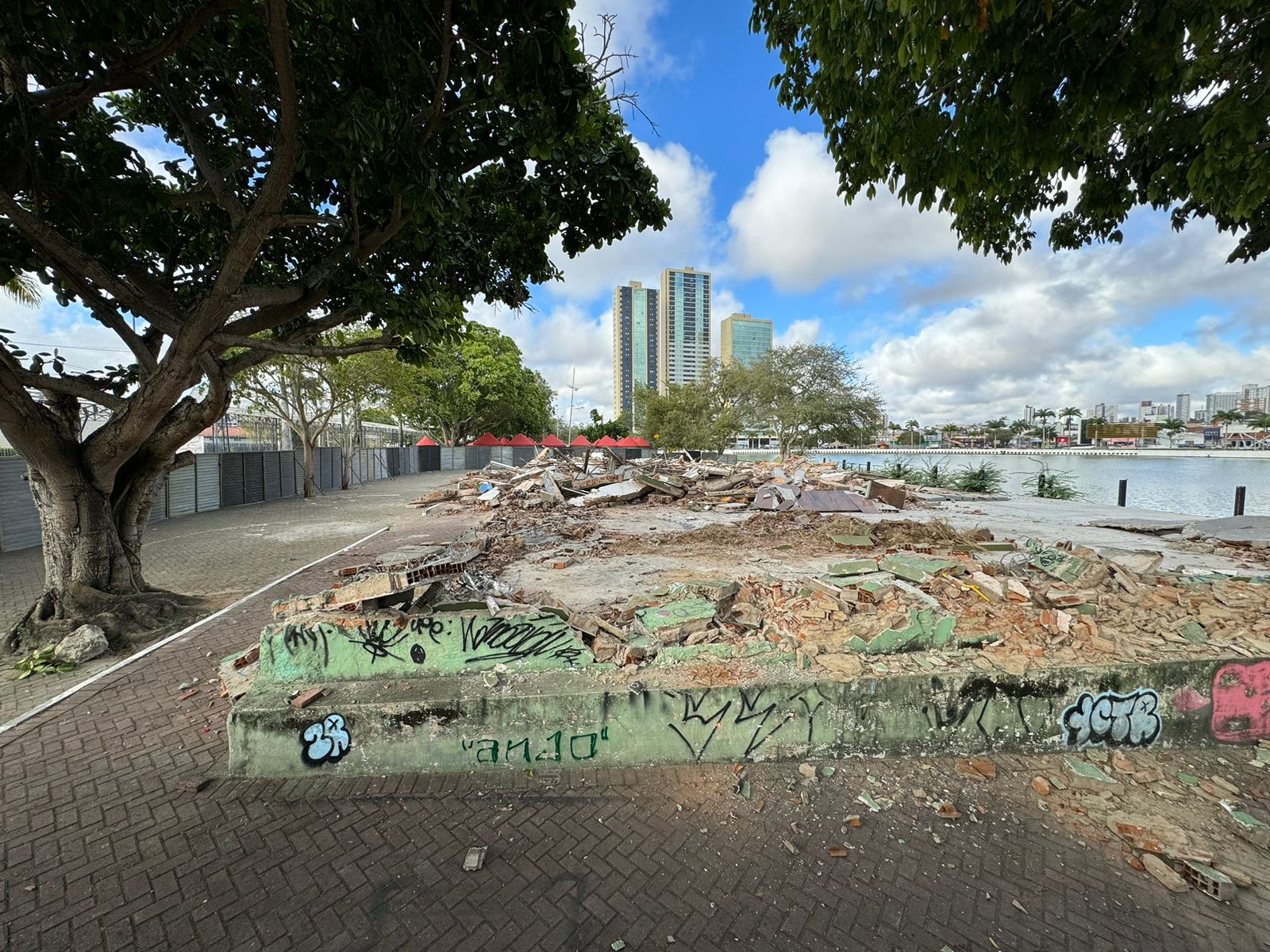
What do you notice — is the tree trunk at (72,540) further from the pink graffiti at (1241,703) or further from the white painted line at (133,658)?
the pink graffiti at (1241,703)

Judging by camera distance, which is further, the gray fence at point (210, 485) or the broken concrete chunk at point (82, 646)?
the gray fence at point (210, 485)

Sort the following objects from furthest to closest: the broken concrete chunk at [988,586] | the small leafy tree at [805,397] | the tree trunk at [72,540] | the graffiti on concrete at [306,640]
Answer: the small leafy tree at [805,397] → the tree trunk at [72,540] → the broken concrete chunk at [988,586] → the graffiti on concrete at [306,640]

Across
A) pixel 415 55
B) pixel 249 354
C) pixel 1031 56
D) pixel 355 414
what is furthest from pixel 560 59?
pixel 355 414

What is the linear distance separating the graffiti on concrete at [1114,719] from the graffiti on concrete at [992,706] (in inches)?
6.3

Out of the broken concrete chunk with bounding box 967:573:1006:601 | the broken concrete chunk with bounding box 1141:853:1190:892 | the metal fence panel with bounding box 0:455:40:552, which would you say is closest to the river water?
the broken concrete chunk with bounding box 967:573:1006:601

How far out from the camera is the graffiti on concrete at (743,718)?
126 inches

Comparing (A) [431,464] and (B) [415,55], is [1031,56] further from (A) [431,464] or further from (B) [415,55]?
(A) [431,464]

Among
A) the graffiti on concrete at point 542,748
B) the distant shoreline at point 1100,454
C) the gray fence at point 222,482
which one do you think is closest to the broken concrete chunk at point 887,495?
the graffiti on concrete at point 542,748

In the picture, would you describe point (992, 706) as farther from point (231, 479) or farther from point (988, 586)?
point (231, 479)

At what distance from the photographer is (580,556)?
25.4ft

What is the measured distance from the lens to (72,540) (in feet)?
17.3

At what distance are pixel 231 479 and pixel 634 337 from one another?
83197 millimetres

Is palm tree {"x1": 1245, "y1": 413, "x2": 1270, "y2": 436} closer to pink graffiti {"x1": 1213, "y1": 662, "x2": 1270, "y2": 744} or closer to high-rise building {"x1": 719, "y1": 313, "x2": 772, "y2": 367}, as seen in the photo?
high-rise building {"x1": 719, "y1": 313, "x2": 772, "y2": 367}

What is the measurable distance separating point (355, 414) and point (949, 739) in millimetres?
22738
